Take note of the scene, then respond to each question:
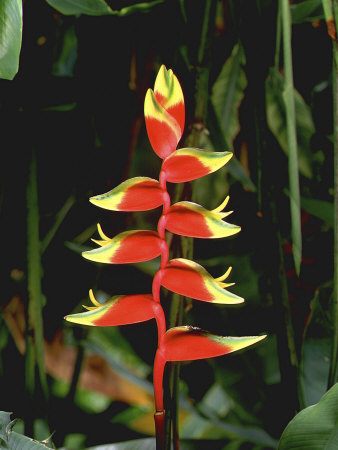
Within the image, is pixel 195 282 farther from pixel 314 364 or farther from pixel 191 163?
pixel 314 364

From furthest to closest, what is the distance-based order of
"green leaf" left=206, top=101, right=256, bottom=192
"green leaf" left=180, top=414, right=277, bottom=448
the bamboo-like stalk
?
"green leaf" left=180, top=414, right=277, bottom=448 < "green leaf" left=206, top=101, right=256, bottom=192 < the bamboo-like stalk

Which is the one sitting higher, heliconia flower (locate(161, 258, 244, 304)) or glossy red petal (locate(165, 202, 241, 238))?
glossy red petal (locate(165, 202, 241, 238))

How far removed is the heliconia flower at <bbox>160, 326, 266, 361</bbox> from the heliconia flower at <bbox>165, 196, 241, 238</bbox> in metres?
0.05

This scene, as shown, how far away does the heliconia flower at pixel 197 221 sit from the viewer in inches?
9.8

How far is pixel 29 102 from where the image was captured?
509 millimetres

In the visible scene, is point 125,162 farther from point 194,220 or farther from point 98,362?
point 98,362

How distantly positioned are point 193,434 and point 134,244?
602 mm

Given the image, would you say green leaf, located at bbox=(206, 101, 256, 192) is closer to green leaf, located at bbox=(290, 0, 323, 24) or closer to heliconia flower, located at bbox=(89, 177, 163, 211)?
green leaf, located at bbox=(290, 0, 323, 24)

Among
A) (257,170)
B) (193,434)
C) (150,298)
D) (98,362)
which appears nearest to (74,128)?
(257,170)

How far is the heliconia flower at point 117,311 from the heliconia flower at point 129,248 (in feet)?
0.06

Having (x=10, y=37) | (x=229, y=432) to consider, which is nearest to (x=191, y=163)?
(x=10, y=37)

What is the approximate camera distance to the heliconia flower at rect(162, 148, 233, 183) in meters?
0.25

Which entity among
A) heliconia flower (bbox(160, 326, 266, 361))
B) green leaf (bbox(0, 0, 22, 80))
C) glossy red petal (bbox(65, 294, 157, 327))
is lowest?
heliconia flower (bbox(160, 326, 266, 361))

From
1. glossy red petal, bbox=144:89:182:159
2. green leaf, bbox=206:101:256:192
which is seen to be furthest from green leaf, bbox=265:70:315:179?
glossy red petal, bbox=144:89:182:159
